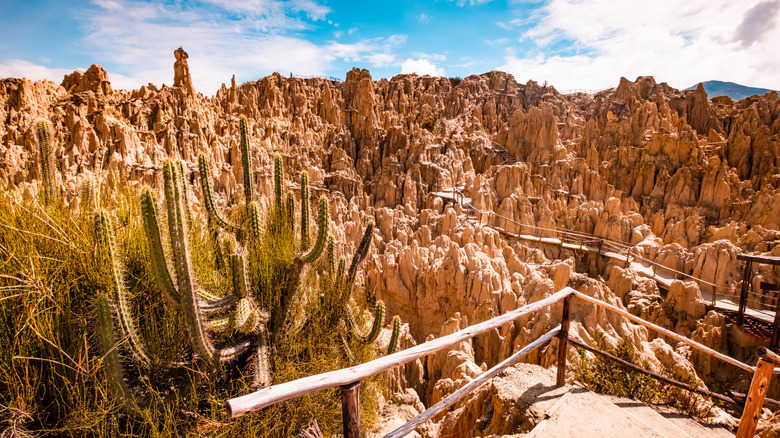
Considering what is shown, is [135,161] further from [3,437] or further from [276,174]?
[3,437]

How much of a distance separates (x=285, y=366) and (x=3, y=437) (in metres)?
1.73

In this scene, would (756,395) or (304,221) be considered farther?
(304,221)

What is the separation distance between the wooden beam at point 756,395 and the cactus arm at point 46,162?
501cm

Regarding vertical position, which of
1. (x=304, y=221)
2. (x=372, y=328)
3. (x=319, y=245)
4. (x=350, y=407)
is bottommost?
(x=372, y=328)

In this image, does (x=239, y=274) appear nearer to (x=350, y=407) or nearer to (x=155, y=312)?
(x=155, y=312)

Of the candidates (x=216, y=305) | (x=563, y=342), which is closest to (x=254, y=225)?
(x=216, y=305)

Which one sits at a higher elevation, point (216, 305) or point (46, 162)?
point (46, 162)

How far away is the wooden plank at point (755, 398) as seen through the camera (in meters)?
2.22

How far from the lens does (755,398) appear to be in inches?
90.0

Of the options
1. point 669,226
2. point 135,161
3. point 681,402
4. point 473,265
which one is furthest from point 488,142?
point 681,402

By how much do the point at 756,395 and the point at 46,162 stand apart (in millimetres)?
5345

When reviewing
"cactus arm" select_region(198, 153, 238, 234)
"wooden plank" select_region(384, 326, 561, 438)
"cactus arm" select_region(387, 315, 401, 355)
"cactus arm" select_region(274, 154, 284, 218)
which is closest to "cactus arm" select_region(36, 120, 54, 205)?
"cactus arm" select_region(198, 153, 238, 234)

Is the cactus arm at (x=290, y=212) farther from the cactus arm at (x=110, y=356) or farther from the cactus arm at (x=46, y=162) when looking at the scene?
the cactus arm at (x=46, y=162)

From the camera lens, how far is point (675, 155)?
22.8 meters
